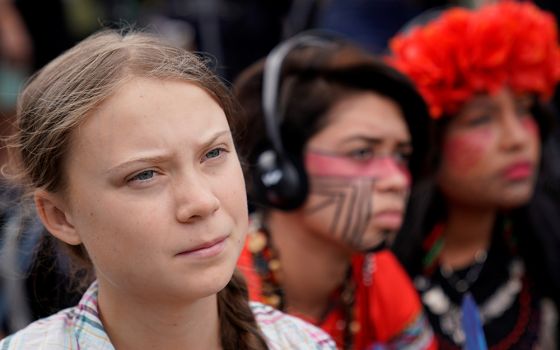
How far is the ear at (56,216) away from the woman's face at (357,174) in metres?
0.88

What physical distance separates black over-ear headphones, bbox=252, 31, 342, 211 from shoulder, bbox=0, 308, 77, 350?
821 millimetres

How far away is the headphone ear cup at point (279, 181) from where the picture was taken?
2.12 meters

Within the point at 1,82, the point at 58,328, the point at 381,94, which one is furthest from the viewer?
the point at 1,82

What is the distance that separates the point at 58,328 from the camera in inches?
54.9

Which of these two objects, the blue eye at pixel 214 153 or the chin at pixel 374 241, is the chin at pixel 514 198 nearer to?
the chin at pixel 374 241

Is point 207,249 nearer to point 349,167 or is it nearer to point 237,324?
point 237,324

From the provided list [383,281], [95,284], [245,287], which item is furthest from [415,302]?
[95,284]

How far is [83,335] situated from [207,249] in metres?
0.27

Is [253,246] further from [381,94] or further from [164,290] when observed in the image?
[164,290]

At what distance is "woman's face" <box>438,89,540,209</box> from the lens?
251 cm

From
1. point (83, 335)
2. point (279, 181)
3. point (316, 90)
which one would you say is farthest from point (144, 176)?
point (316, 90)

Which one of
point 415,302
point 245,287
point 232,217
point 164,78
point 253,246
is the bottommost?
point 415,302

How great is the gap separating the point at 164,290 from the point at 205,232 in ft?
0.38

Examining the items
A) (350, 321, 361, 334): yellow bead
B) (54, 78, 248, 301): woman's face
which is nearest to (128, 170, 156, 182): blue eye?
(54, 78, 248, 301): woman's face
